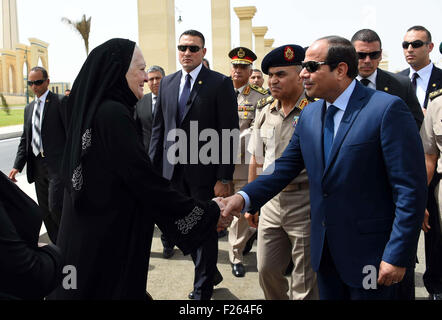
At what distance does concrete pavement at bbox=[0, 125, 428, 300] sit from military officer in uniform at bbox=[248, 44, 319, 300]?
2.61ft

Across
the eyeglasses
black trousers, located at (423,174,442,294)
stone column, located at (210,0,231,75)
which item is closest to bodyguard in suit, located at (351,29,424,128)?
black trousers, located at (423,174,442,294)

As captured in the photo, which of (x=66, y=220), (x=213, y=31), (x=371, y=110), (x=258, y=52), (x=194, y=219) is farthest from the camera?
(x=258, y=52)

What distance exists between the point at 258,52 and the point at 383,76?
33118 mm

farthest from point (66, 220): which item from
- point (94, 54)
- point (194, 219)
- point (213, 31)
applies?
point (213, 31)

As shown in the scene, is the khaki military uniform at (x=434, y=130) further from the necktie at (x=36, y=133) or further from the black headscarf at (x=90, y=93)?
the necktie at (x=36, y=133)

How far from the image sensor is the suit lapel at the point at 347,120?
7.44ft

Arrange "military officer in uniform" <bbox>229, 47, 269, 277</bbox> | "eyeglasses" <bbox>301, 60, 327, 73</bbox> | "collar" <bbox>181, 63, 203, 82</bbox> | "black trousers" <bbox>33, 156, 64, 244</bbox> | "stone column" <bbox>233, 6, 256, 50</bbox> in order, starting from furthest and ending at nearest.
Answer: "stone column" <bbox>233, 6, 256, 50</bbox>
"black trousers" <bbox>33, 156, 64, 244</bbox>
"military officer in uniform" <bbox>229, 47, 269, 277</bbox>
"collar" <bbox>181, 63, 203, 82</bbox>
"eyeglasses" <bbox>301, 60, 327, 73</bbox>

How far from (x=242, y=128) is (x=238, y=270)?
1809 mm

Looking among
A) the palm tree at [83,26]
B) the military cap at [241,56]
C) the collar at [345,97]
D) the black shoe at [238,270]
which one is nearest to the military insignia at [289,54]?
Result: the collar at [345,97]

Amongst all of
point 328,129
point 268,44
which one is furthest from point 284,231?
point 268,44

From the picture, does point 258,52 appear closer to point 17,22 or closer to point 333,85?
point 333,85

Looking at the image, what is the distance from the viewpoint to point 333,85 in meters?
2.39

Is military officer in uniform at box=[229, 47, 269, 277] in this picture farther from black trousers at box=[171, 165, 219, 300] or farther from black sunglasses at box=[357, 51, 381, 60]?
black sunglasses at box=[357, 51, 381, 60]

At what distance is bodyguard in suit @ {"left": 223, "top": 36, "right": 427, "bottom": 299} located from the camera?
83.6 inches
